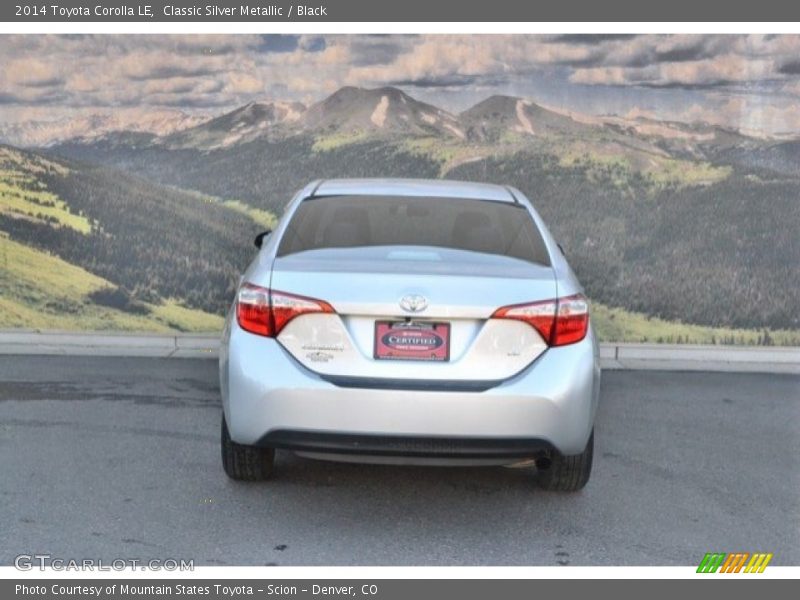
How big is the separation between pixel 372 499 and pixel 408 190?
1714 millimetres

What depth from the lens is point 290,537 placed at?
5273 mm

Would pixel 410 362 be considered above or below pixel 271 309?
below

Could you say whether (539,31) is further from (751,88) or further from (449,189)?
(449,189)

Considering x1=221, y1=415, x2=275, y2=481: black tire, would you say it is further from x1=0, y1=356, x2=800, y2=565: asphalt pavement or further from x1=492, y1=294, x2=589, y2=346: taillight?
x1=492, y1=294, x2=589, y2=346: taillight

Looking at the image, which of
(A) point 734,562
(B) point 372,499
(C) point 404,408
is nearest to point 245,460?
(B) point 372,499

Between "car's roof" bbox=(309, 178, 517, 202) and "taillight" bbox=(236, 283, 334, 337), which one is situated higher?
"car's roof" bbox=(309, 178, 517, 202)

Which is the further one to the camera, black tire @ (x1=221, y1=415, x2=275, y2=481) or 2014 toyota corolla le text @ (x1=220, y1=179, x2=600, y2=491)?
black tire @ (x1=221, y1=415, x2=275, y2=481)

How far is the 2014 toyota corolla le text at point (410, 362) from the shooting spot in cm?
509

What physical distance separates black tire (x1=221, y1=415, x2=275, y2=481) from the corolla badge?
125 centimetres

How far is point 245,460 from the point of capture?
5.93 metres

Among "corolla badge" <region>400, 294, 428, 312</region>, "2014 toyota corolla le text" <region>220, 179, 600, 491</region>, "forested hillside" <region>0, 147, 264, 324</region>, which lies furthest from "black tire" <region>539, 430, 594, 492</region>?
"forested hillside" <region>0, 147, 264, 324</region>

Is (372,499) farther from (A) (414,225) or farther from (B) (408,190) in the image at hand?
(B) (408,190)

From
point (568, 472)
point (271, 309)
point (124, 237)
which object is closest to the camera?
point (271, 309)

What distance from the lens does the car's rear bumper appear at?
5070 mm
